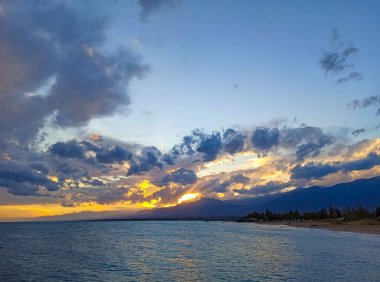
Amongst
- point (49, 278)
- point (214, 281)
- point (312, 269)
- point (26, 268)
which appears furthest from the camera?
point (26, 268)

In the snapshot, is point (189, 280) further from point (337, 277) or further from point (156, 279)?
point (337, 277)

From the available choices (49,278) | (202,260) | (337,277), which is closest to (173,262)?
(202,260)

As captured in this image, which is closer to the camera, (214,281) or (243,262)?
(214,281)

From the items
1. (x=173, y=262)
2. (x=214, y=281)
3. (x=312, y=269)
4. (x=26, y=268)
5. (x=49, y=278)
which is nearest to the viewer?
(x=214, y=281)

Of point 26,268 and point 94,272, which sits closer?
point 94,272

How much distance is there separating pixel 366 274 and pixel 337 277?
5561 mm

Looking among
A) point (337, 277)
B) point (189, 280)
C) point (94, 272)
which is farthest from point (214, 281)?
point (94, 272)

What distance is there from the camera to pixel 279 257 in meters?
84.8

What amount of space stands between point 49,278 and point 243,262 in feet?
119

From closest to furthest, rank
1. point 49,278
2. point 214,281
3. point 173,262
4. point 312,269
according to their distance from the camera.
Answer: point 214,281
point 49,278
point 312,269
point 173,262

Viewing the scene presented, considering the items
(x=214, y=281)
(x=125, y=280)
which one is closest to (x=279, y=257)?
(x=214, y=281)

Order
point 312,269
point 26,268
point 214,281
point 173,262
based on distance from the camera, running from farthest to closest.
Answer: point 173,262, point 26,268, point 312,269, point 214,281

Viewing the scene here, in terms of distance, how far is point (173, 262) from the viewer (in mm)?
79750

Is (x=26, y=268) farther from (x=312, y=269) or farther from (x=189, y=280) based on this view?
(x=312, y=269)
